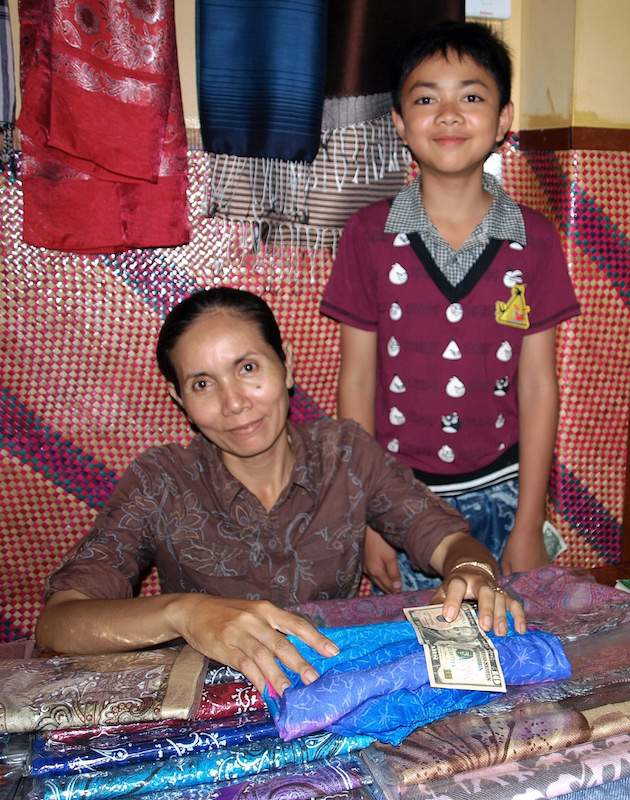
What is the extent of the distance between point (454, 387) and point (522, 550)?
554 millimetres

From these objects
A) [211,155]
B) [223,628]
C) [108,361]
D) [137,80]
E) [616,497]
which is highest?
[137,80]

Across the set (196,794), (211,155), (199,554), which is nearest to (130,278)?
(211,155)

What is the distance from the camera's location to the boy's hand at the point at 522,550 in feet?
7.32

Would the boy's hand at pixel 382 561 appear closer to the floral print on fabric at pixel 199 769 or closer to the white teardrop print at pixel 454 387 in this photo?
the white teardrop print at pixel 454 387

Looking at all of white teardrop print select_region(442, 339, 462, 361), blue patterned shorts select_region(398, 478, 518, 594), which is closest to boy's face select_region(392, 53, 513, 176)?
white teardrop print select_region(442, 339, 462, 361)

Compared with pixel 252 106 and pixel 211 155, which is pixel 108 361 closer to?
pixel 211 155

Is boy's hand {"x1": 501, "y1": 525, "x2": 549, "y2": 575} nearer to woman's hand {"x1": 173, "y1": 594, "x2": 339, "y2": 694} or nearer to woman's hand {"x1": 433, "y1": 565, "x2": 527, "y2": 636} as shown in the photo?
woman's hand {"x1": 433, "y1": 565, "x2": 527, "y2": 636}

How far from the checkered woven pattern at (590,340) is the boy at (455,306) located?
262 millimetres

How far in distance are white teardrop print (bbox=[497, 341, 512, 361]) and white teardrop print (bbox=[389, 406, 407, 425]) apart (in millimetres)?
323

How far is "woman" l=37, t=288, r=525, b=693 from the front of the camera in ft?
5.23

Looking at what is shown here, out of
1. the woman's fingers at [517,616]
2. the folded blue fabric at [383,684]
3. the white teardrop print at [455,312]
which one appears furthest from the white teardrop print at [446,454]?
the folded blue fabric at [383,684]

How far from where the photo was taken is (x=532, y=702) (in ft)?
3.61

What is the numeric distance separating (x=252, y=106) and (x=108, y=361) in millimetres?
848

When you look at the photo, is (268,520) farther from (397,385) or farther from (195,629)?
(397,385)
